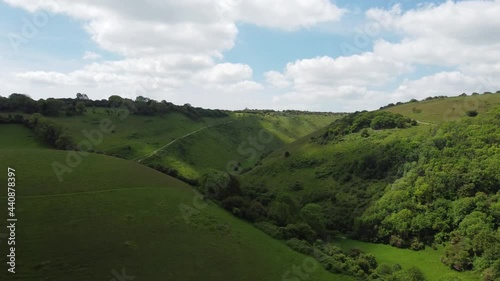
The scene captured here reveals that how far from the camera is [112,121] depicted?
6457 inches

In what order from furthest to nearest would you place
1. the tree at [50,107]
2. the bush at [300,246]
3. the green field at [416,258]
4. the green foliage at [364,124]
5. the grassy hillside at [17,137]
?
1. the tree at [50,107]
2. the green foliage at [364,124]
3. the grassy hillside at [17,137]
4. the green field at [416,258]
5. the bush at [300,246]

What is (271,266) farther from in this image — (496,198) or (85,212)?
(496,198)

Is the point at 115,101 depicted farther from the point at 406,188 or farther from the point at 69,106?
the point at 406,188

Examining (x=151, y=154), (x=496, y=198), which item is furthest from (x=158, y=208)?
(x=151, y=154)

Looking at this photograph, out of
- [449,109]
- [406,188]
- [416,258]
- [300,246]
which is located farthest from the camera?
[449,109]

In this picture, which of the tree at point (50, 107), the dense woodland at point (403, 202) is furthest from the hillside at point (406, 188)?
the tree at point (50, 107)

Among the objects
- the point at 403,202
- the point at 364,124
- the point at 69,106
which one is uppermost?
the point at 69,106

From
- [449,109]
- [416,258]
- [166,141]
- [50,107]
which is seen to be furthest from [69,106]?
[449,109]

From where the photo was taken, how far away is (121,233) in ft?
170

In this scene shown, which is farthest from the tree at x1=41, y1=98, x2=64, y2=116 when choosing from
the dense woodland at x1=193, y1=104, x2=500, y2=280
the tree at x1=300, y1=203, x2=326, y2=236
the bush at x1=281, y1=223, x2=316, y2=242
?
the bush at x1=281, y1=223, x2=316, y2=242

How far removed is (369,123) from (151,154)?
259ft

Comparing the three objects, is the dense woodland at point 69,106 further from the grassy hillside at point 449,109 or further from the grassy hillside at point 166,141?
the grassy hillside at point 449,109

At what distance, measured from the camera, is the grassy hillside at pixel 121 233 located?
4475 centimetres

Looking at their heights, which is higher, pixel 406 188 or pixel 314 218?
pixel 406 188
